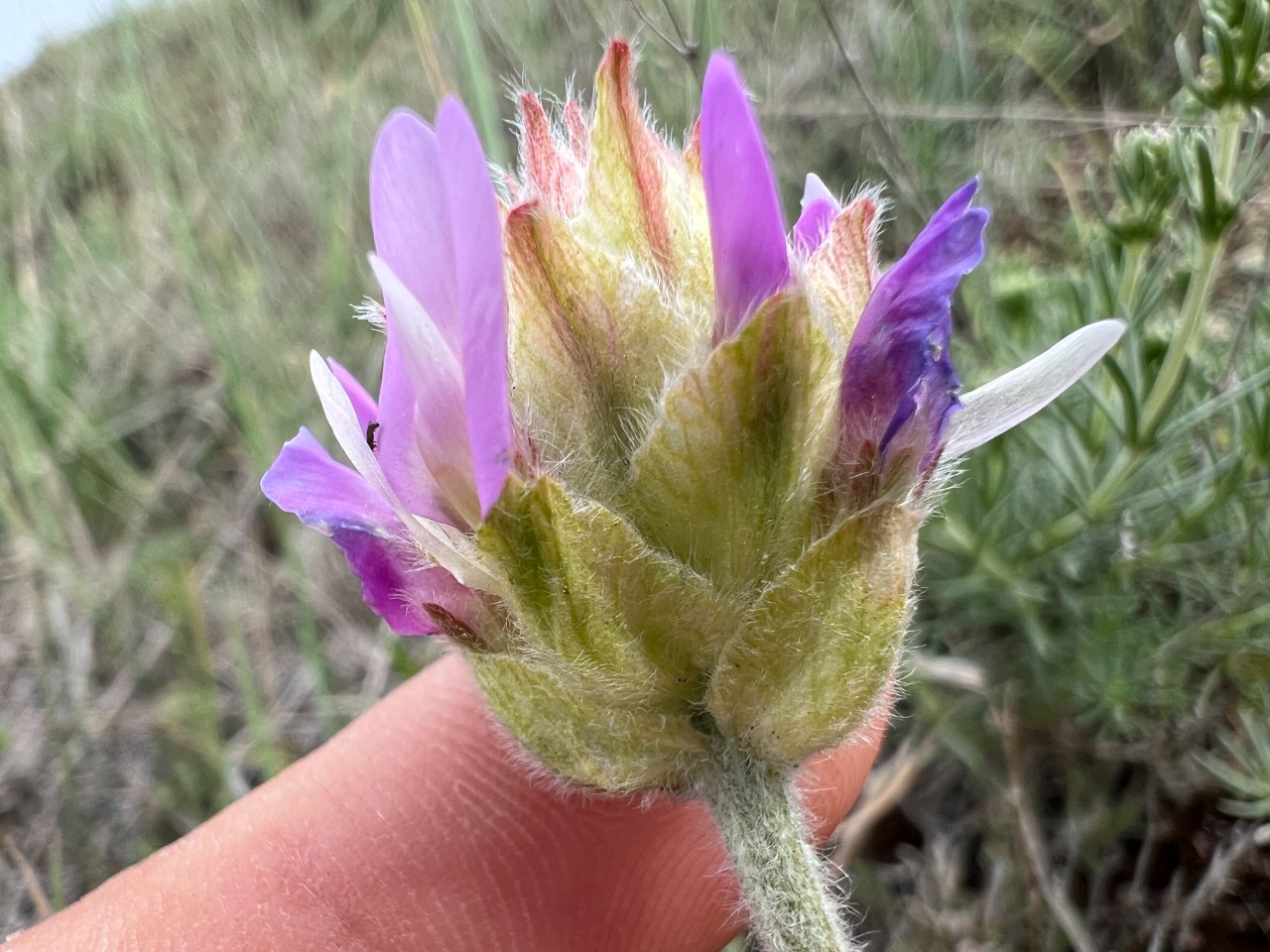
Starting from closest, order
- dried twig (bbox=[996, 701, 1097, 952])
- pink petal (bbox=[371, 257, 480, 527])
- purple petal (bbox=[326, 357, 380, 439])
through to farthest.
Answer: pink petal (bbox=[371, 257, 480, 527]), purple petal (bbox=[326, 357, 380, 439]), dried twig (bbox=[996, 701, 1097, 952])

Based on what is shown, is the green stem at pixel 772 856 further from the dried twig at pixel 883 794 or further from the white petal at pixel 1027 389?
the dried twig at pixel 883 794

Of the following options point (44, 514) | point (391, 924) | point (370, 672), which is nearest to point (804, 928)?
point (391, 924)

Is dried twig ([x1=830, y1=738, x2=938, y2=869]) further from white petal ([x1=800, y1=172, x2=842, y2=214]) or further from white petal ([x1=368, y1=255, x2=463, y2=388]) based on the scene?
→ white petal ([x1=368, y1=255, x2=463, y2=388])

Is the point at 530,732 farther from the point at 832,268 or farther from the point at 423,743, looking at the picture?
the point at 423,743

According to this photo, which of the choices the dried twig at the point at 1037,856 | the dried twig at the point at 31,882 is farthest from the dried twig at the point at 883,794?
the dried twig at the point at 31,882

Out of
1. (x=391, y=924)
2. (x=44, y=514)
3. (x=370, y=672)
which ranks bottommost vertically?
(x=370, y=672)

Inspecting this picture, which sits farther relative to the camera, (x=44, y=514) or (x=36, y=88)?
(x=36, y=88)

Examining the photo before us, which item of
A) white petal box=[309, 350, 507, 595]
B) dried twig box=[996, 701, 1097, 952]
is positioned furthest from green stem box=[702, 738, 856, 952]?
dried twig box=[996, 701, 1097, 952]
